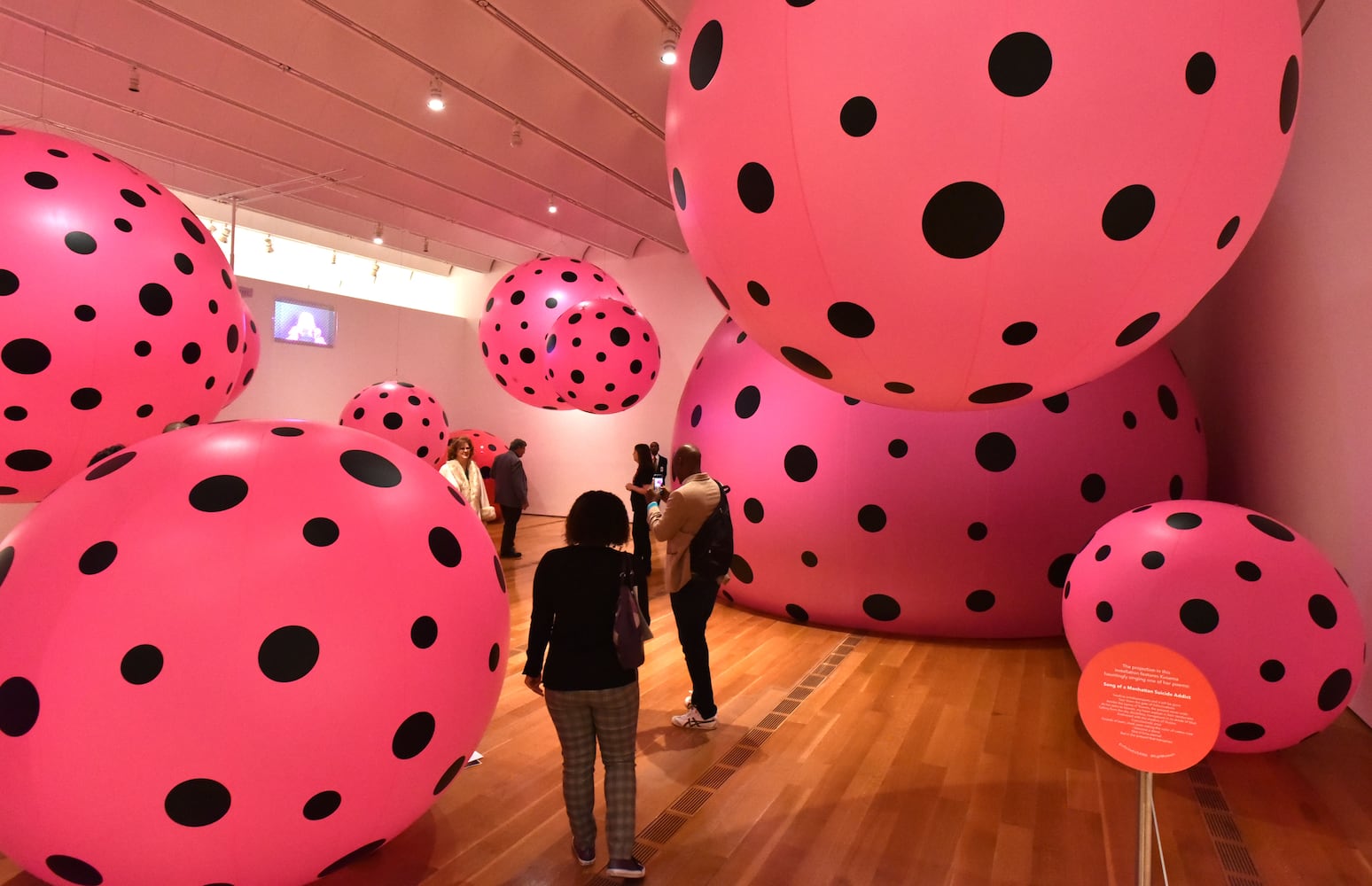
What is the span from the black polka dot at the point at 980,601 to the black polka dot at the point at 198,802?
4.30 m

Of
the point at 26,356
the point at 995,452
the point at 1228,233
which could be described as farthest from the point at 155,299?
the point at 995,452

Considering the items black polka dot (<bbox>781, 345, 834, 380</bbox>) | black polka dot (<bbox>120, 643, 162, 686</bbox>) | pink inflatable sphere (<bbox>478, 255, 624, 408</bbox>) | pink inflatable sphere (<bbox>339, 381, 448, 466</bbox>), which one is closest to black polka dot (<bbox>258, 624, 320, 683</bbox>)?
black polka dot (<bbox>120, 643, 162, 686</bbox>)

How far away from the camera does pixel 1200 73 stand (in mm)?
1475

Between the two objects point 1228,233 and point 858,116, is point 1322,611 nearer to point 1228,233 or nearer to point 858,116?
point 1228,233

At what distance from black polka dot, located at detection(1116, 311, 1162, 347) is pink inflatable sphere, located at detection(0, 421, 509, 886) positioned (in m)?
1.74

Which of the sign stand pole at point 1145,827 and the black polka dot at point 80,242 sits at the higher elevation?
the black polka dot at point 80,242

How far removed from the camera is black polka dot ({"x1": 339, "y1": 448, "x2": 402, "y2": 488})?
2.18 m

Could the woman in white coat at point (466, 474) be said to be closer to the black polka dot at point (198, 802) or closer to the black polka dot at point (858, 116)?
the black polka dot at point (198, 802)

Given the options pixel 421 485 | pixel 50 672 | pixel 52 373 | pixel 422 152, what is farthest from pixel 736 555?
pixel 422 152

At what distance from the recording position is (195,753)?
5.64 feet

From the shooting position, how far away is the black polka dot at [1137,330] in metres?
1.74

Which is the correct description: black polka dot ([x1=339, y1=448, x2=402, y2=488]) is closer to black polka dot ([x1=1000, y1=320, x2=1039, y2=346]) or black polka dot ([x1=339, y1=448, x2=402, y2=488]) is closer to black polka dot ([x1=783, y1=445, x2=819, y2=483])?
black polka dot ([x1=1000, y1=320, x2=1039, y2=346])

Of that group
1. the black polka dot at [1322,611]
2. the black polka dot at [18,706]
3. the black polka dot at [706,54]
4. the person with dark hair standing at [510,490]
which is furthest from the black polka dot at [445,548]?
the person with dark hair standing at [510,490]

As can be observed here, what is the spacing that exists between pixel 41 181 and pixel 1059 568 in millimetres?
5492
